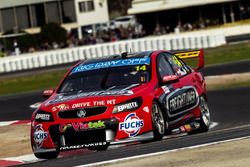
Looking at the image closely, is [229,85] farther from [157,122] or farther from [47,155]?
[47,155]

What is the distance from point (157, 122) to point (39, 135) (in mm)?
1522

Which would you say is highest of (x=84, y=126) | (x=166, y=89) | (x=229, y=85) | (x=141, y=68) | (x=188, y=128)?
(x=141, y=68)

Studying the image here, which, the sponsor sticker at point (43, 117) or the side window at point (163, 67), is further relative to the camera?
the side window at point (163, 67)

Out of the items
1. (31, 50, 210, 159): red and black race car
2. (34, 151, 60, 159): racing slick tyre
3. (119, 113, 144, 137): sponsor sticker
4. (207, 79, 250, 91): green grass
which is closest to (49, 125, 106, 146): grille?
(31, 50, 210, 159): red and black race car

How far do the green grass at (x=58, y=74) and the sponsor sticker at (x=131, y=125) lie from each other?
20599mm

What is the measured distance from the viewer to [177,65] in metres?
11.9

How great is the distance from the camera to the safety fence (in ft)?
131

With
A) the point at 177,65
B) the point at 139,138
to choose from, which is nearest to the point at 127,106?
the point at 139,138

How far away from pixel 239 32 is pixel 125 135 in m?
41.1

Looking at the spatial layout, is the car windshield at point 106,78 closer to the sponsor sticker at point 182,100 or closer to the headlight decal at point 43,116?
the sponsor sticker at point 182,100

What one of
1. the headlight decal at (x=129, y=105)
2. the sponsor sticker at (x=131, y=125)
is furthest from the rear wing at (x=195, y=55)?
the sponsor sticker at (x=131, y=125)

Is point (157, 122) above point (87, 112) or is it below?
below

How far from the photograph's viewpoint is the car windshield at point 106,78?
1074cm

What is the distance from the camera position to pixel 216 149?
8.52 meters
